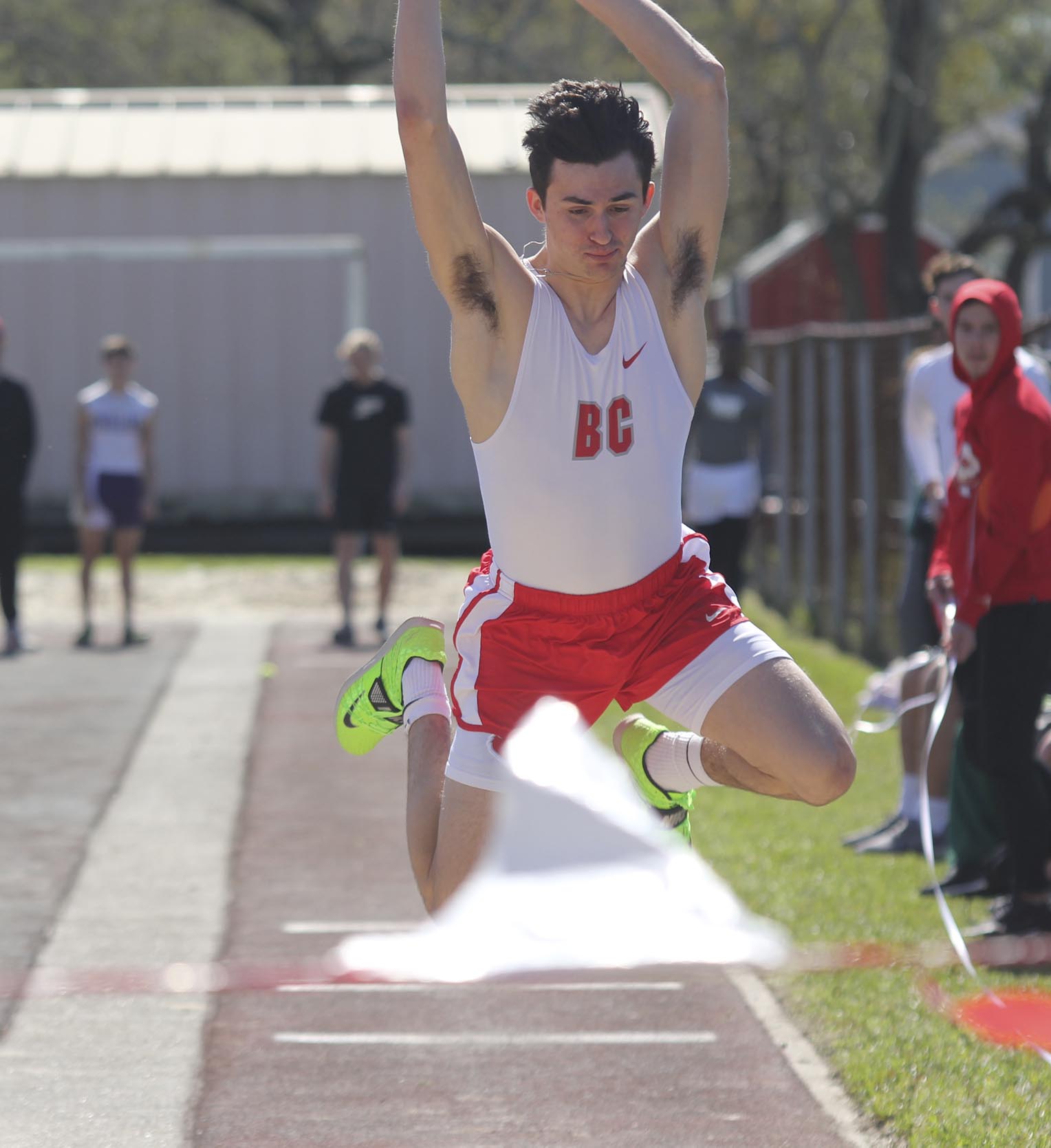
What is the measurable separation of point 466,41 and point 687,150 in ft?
79.0

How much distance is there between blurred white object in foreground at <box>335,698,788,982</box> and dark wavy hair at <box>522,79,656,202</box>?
128cm

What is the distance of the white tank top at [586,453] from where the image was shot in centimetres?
416

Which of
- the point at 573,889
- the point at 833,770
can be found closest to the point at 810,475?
the point at 833,770

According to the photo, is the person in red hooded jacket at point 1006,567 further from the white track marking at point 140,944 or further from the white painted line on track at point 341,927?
the white track marking at point 140,944

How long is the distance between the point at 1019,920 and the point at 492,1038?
198 cm

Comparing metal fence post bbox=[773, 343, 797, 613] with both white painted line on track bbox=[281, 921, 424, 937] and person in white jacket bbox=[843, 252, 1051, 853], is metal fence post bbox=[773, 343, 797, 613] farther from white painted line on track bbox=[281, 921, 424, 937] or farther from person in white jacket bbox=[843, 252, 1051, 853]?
white painted line on track bbox=[281, 921, 424, 937]

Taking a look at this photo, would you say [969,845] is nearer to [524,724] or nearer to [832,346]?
[524,724]

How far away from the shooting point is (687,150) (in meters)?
4.29

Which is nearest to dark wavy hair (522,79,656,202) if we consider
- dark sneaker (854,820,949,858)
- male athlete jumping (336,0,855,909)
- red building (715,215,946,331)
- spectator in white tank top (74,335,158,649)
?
male athlete jumping (336,0,855,909)

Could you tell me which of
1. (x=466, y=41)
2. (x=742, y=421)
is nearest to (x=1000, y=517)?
(x=742, y=421)

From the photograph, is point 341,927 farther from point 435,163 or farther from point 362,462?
point 362,462

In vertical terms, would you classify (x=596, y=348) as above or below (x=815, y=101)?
below

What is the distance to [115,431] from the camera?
13367mm

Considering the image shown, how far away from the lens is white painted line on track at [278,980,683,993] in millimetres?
5867
